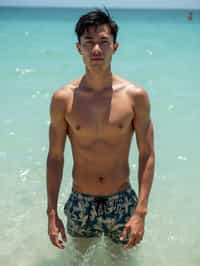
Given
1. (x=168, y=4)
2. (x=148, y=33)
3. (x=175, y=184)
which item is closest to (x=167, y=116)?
(x=175, y=184)

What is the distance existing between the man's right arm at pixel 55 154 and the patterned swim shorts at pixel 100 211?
11 centimetres

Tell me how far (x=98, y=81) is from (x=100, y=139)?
9.4 inches

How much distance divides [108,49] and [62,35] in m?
8.01

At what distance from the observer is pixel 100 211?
1860mm

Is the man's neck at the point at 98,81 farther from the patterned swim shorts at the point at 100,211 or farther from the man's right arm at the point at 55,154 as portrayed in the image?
the patterned swim shorts at the point at 100,211

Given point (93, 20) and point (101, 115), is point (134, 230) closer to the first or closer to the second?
point (101, 115)

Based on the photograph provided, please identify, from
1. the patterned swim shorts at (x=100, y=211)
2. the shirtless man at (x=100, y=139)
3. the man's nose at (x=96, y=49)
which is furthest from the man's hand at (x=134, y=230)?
the man's nose at (x=96, y=49)

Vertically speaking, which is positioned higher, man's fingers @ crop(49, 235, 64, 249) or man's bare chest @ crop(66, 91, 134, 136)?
man's bare chest @ crop(66, 91, 134, 136)

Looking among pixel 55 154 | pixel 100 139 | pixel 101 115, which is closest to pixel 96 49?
pixel 101 115

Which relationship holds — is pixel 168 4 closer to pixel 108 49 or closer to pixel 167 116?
pixel 167 116

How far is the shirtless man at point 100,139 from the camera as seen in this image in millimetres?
1673

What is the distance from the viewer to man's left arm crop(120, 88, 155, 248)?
170cm

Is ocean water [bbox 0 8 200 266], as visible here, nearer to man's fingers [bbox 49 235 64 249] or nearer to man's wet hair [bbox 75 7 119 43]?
man's fingers [bbox 49 235 64 249]

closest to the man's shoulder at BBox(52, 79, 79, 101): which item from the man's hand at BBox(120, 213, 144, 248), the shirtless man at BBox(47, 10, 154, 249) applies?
the shirtless man at BBox(47, 10, 154, 249)
